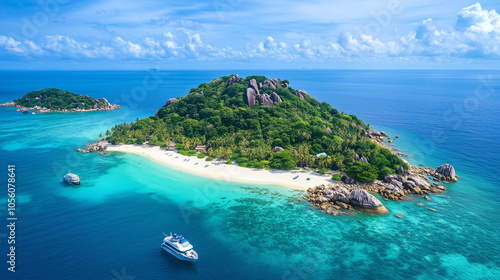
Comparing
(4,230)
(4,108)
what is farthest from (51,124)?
(4,230)

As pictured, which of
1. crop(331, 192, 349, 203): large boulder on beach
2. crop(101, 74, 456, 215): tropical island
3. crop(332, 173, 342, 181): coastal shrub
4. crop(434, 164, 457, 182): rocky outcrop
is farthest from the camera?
crop(434, 164, 457, 182): rocky outcrop

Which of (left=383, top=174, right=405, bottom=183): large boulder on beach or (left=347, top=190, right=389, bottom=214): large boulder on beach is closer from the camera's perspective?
(left=347, top=190, right=389, bottom=214): large boulder on beach

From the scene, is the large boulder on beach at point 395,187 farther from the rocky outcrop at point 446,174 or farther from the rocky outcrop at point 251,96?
the rocky outcrop at point 251,96

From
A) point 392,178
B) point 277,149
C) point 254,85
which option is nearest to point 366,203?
point 392,178

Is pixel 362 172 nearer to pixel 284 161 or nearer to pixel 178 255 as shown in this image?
pixel 284 161

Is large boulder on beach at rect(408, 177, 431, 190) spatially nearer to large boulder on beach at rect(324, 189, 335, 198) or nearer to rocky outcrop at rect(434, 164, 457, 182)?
rocky outcrop at rect(434, 164, 457, 182)

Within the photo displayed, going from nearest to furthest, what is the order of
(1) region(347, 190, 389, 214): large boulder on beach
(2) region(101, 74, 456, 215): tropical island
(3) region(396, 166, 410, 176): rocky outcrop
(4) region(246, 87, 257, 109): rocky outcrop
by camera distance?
(1) region(347, 190, 389, 214): large boulder on beach
(2) region(101, 74, 456, 215): tropical island
(3) region(396, 166, 410, 176): rocky outcrop
(4) region(246, 87, 257, 109): rocky outcrop

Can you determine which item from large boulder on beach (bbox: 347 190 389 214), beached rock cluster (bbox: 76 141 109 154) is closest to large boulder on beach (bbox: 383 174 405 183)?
large boulder on beach (bbox: 347 190 389 214)

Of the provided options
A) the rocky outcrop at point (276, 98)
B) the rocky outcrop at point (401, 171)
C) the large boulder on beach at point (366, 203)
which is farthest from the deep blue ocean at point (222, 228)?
the rocky outcrop at point (276, 98)
